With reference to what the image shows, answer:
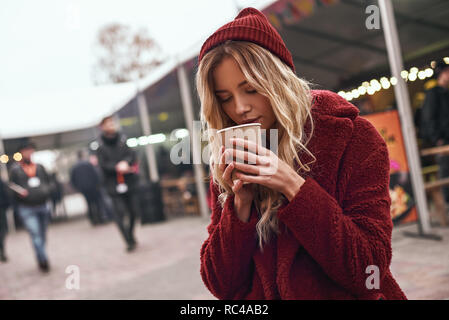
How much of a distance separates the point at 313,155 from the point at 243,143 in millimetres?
302

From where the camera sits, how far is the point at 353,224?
1.16 m

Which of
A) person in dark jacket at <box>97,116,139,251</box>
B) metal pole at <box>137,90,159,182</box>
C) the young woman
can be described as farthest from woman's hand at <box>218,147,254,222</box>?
metal pole at <box>137,90,159,182</box>

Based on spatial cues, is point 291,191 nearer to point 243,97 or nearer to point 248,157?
point 248,157

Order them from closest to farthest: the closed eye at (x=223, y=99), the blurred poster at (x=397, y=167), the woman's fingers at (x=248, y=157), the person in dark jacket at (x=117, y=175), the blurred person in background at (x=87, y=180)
Result: the woman's fingers at (x=248, y=157)
the closed eye at (x=223, y=99)
the blurred poster at (x=397, y=167)
the person in dark jacket at (x=117, y=175)
the blurred person in background at (x=87, y=180)

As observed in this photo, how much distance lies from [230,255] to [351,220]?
1.28 ft

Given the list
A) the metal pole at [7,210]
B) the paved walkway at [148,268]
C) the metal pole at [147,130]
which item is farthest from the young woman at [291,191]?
the metal pole at [7,210]

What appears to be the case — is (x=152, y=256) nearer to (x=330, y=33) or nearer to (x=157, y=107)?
(x=330, y=33)

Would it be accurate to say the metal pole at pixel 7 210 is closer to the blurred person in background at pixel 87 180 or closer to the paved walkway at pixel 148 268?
the blurred person in background at pixel 87 180

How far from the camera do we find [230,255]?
131 cm

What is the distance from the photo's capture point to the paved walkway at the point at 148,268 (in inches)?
146

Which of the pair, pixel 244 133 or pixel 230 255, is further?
pixel 230 255

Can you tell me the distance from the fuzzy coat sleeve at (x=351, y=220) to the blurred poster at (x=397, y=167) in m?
3.91

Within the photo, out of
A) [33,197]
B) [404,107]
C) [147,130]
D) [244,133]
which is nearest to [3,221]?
[33,197]

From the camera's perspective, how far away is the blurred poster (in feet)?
16.0
